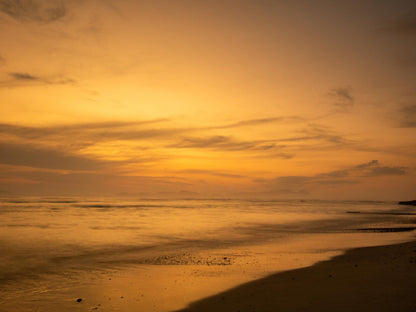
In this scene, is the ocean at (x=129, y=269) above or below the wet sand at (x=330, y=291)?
below

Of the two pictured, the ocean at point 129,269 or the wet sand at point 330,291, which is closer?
the wet sand at point 330,291

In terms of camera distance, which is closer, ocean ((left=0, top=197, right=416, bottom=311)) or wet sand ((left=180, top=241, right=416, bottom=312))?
wet sand ((left=180, top=241, right=416, bottom=312))

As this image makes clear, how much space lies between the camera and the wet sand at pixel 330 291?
362 inches

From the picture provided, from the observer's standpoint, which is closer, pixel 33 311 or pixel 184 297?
pixel 33 311

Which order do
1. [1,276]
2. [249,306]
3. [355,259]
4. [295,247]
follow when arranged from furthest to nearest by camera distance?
[295,247] < [355,259] < [1,276] < [249,306]

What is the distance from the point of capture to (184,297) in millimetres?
11055

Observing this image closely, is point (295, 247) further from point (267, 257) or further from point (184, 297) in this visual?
point (184, 297)

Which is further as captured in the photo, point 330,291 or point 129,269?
point 129,269

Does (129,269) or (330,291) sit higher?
(330,291)

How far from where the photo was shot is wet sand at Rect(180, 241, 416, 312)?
30.2 feet

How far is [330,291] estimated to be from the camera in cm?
1069

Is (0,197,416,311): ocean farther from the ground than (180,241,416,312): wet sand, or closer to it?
closer to it

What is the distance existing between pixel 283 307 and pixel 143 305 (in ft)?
13.9

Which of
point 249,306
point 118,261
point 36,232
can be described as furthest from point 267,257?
point 36,232
